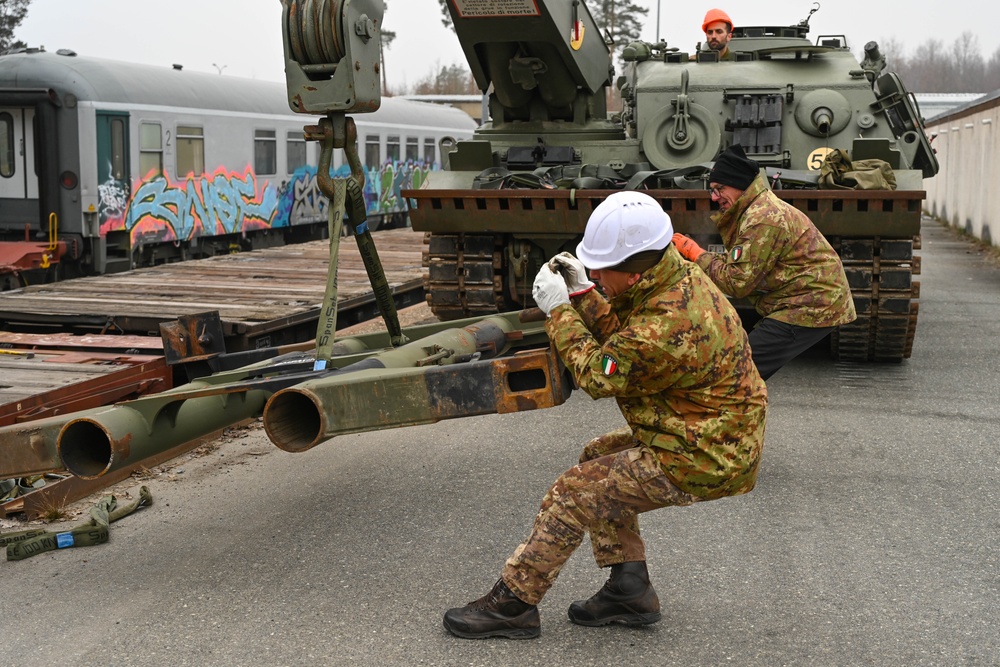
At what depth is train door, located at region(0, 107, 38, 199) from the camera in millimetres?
16188

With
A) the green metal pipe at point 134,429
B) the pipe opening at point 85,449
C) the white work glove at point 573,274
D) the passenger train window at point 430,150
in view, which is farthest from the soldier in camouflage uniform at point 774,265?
the passenger train window at point 430,150

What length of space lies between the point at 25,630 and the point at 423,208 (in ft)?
18.8

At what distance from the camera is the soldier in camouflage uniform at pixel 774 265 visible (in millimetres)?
6180

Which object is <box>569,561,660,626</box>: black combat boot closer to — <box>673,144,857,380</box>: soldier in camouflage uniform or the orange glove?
<box>673,144,857,380</box>: soldier in camouflage uniform

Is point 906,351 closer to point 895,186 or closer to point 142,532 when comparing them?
point 895,186

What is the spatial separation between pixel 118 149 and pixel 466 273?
331 inches

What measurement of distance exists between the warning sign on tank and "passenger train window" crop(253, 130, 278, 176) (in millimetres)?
11546

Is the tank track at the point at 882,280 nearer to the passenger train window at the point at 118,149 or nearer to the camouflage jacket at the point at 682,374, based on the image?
the camouflage jacket at the point at 682,374

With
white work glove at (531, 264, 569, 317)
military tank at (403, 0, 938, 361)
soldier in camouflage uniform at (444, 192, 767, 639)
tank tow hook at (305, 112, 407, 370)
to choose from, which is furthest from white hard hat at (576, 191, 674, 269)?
military tank at (403, 0, 938, 361)

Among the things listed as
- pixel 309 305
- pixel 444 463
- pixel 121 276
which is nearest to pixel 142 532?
pixel 444 463

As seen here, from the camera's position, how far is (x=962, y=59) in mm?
149000

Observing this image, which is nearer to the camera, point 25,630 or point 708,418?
point 708,418

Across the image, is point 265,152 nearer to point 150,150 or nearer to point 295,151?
point 295,151

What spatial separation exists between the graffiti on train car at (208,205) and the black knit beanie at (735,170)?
9188 mm
